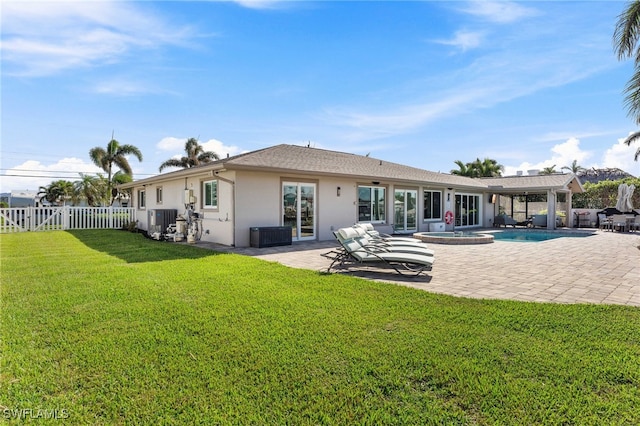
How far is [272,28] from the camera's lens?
38.0 ft

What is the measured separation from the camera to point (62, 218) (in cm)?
1997

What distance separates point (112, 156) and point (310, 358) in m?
34.5

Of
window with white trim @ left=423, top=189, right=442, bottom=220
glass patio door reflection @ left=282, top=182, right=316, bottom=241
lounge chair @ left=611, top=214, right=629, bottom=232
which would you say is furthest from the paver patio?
lounge chair @ left=611, top=214, right=629, bottom=232

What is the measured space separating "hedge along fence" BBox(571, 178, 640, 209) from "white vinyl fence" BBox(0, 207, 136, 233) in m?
34.3

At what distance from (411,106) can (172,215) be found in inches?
518

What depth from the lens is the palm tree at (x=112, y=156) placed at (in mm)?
31047

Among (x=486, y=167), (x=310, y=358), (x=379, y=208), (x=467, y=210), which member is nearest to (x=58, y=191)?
(x=379, y=208)

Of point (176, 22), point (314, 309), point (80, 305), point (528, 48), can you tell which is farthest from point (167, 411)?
point (528, 48)

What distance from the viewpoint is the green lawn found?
8.53 ft

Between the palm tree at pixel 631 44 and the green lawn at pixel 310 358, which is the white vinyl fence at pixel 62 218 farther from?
the palm tree at pixel 631 44

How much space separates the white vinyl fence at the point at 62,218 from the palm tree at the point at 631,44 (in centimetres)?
2352

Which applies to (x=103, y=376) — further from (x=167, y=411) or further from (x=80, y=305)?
(x=80, y=305)

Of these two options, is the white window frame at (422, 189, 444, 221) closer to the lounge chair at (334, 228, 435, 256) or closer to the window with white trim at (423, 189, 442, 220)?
the window with white trim at (423, 189, 442, 220)

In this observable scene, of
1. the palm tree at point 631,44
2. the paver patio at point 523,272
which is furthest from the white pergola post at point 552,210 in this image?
the palm tree at point 631,44
